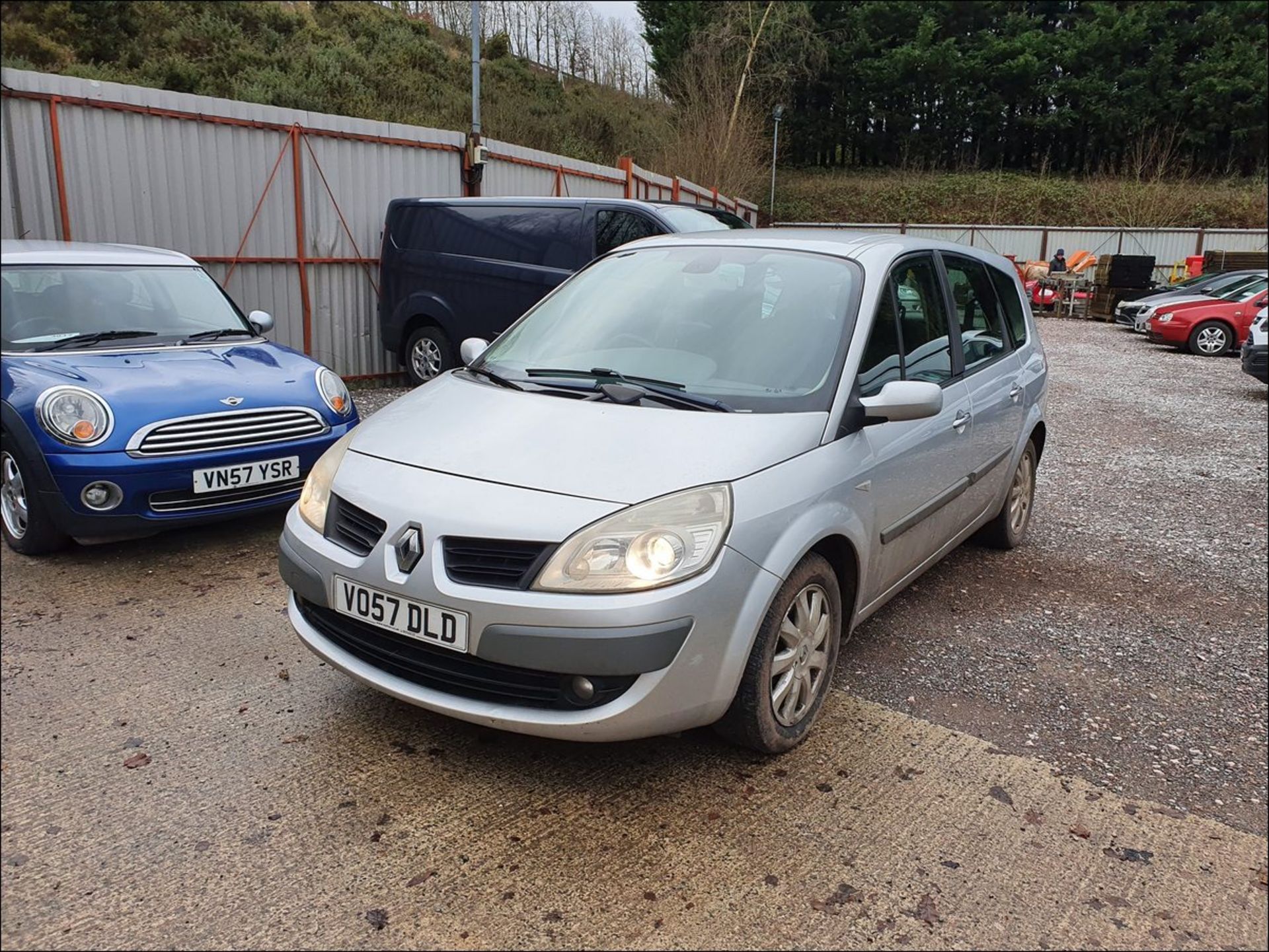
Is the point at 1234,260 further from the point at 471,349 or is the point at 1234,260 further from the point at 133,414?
the point at 133,414

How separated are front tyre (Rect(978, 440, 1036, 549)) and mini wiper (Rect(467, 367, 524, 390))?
2874mm

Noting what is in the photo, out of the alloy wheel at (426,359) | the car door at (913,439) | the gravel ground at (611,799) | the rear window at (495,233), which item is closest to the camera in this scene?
the gravel ground at (611,799)

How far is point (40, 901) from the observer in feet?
6.42

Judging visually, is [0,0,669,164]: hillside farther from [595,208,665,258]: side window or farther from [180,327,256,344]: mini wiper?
[180,327,256,344]: mini wiper

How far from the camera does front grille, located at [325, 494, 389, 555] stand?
2631 mm

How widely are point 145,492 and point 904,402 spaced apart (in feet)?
10.5

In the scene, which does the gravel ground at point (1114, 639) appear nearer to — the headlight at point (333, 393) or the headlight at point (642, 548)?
the headlight at point (642, 548)

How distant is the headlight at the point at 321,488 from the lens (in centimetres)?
287

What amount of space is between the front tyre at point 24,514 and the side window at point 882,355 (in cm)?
339

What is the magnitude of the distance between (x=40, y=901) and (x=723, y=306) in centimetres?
270

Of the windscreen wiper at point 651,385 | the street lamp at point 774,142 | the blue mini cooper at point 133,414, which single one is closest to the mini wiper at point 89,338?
the blue mini cooper at point 133,414

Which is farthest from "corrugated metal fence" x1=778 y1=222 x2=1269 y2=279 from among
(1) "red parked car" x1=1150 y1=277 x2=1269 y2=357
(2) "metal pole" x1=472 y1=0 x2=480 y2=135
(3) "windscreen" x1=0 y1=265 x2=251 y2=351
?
(3) "windscreen" x1=0 y1=265 x2=251 y2=351

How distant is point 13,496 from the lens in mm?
3982

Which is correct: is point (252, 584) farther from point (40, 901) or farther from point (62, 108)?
point (62, 108)
